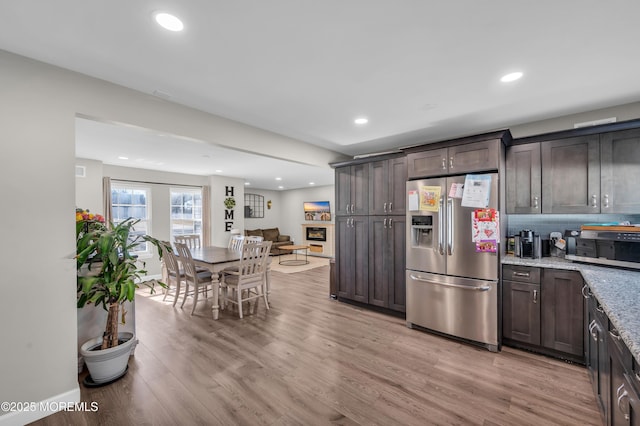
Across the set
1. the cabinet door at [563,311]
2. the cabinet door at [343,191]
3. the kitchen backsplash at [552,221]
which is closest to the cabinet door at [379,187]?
the cabinet door at [343,191]

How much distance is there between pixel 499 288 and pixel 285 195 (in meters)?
9.01

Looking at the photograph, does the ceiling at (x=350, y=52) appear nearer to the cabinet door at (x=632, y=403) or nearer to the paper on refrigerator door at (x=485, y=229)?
the paper on refrigerator door at (x=485, y=229)

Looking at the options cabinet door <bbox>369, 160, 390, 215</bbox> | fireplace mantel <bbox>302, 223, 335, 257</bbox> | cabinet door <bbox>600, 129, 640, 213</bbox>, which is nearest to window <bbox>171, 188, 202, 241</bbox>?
fireplace mantel <bbox>302, 223, 335, 257</bbox>

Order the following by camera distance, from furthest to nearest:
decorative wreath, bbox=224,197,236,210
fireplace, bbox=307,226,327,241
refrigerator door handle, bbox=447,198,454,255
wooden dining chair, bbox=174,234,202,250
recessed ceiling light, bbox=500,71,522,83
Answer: fireplace, bbox=307,226,327,241
decorative wreath, bbox=224,197,236,210
wooden dining chair, bbox=174,234,202,250
refrigerator door handle, bbox=447,198,454,255
recessed ceiling light, bbox=500,71,522,83

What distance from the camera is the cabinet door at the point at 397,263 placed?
3500mm

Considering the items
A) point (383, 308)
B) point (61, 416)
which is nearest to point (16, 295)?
point (61, 416)

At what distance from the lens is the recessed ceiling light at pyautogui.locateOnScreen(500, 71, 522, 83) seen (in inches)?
81.4

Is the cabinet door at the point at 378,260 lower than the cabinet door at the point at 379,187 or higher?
lower

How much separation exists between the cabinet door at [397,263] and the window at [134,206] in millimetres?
5288

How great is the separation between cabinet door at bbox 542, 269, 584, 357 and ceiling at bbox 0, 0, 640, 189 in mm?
1708

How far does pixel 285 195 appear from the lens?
10977 millimetres

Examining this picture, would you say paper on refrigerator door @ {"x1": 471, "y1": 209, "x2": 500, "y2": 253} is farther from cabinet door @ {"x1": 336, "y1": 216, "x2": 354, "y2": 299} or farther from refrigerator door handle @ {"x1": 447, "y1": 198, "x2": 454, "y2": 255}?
cabinet door @ {"x1": 336, "y1": 216, "x2": 354, "y2": 299}

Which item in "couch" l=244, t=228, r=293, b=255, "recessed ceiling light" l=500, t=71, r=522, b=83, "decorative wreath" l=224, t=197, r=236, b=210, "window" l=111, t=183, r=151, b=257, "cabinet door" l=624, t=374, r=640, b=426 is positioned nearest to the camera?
"cabinet door" l=624, t=374, r=640, b=426

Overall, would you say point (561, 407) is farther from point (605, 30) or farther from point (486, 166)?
point (605, 30)
